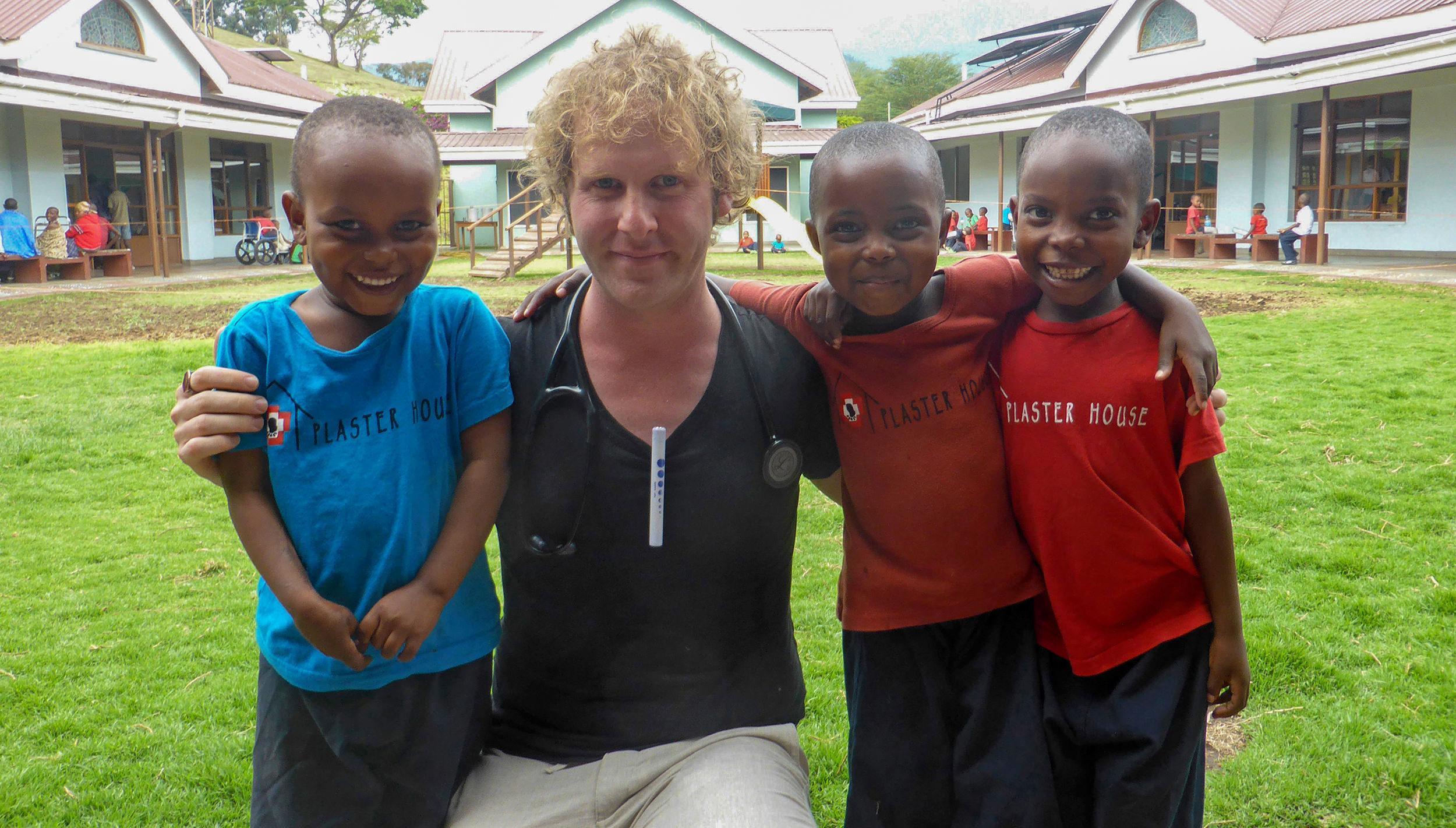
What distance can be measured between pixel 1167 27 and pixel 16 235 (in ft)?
72.1

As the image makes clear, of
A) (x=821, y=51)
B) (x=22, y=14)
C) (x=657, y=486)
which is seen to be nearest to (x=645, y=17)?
(x=821, y=51)

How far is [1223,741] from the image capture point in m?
3.22

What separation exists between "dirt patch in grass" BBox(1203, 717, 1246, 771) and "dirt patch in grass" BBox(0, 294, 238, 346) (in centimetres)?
997

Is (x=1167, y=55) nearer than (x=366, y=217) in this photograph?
No

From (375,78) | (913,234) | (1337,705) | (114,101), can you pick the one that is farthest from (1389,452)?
(375,78)

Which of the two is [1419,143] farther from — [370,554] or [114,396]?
[370,554]

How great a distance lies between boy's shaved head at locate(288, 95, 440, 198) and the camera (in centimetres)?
184

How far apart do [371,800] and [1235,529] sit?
4.19 meters

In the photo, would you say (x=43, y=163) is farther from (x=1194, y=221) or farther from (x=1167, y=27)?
(x=1167, y=27)

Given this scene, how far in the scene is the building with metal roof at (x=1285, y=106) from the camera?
18.1 m

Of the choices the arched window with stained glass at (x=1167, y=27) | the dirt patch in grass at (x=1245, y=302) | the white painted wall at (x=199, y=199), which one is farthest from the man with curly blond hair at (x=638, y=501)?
the arched window with stained glass at (x=1167, y=27)

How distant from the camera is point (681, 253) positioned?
77.9 inches

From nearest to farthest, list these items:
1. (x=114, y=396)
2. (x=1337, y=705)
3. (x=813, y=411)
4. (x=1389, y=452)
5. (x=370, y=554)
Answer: (x=370, y=554), (x=813, y=411), (x=1337, y=705), (x=1389, y=452), (x=114, y=396)

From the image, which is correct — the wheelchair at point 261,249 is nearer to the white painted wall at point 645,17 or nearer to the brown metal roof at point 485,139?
the brown metal roof at point 485,139
